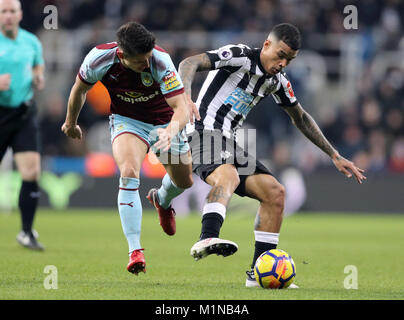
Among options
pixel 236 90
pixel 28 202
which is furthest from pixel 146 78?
pixel 28 202

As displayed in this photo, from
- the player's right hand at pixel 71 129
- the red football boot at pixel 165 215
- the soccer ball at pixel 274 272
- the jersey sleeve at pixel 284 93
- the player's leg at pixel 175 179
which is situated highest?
the jersey sleeve at pixel 284 93

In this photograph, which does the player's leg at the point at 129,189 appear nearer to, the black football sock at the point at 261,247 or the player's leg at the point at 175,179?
the player's leg at the point at 175,179

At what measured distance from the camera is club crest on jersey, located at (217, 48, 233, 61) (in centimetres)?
661

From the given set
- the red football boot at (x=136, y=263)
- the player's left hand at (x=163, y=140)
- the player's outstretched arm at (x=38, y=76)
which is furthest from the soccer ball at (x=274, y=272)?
the player's outstretched arm at (x=38, y=76)

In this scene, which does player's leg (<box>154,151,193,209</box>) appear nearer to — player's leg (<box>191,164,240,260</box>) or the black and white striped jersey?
the black and white striped jersey

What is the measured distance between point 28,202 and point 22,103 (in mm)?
1163

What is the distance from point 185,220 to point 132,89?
8.10m

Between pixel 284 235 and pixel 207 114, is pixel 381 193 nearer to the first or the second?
pixel 284 235

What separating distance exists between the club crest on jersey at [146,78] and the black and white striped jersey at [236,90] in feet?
2.09

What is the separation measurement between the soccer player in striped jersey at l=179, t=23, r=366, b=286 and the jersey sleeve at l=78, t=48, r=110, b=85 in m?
0.62

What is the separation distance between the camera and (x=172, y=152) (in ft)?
22.7

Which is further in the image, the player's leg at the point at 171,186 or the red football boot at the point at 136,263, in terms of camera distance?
the player's leg at the point at 171,186

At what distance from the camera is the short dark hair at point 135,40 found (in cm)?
589
